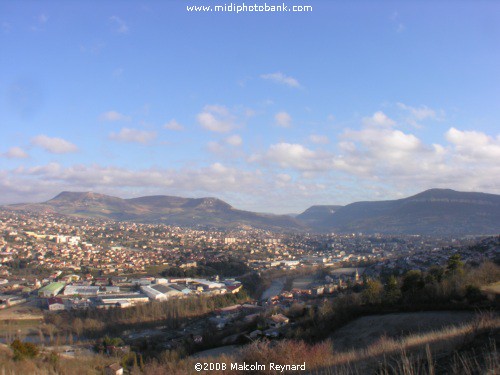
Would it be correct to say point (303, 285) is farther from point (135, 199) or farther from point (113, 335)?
point (135, 199)

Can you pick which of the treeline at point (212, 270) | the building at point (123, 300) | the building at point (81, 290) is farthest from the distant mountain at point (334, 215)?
the building at point (81, 290)

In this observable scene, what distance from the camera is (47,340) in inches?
824

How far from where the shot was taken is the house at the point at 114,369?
10.5 m

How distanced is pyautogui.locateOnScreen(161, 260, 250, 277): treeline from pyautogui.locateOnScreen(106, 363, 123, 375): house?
30564 mm

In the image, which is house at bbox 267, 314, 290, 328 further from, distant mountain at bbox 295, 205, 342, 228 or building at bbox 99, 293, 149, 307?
distant mountain at bbox 295, 205, 342, 228

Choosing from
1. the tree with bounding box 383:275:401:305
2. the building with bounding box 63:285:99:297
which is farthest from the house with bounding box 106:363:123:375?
the building with bounding box 63:285:99:297

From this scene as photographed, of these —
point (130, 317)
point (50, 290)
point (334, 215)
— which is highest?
point (334, 215)

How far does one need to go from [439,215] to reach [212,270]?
72.0m

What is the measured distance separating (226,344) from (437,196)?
110 metres

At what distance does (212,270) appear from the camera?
146ft

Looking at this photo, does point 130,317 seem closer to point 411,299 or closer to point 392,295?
point 392,295

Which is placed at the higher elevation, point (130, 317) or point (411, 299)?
point (411, 299)

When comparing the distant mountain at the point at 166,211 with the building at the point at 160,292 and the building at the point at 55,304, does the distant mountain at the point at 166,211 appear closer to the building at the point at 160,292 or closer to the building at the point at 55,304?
the building at the point at 160,292

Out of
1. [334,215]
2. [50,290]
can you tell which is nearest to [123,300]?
[50,290]
